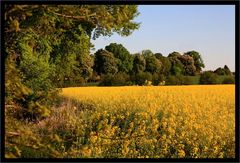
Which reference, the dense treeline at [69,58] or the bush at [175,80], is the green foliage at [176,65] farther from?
the bush at [175,80]

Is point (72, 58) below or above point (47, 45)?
below

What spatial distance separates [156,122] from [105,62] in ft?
4.53

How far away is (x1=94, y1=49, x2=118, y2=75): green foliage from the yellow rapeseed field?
77 cm

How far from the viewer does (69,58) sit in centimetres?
1505

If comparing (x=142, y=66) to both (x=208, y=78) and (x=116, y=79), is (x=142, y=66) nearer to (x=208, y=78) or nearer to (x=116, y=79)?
(x=116, y=79)

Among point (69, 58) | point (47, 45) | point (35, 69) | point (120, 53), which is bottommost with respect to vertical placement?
point (35, 69)

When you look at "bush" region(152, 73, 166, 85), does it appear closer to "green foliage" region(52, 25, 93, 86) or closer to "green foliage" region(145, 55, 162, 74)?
"green foliage" region(145, 55, 162, 74)

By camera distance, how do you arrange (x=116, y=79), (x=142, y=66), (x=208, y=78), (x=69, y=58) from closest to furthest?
(x=142, y=66) < (x=116, y=79) < (x=208, y=78) < (x=69, y=58)

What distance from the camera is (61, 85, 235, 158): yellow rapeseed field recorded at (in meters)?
8.30

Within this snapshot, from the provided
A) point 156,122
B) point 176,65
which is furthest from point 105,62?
point 156,122

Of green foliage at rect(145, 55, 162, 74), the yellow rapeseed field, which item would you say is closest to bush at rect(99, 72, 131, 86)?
the yellow rapeseed field

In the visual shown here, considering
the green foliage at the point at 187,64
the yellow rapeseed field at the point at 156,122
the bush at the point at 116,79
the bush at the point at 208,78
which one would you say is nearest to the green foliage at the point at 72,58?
the yellow rapeseed field at the point at 156,122

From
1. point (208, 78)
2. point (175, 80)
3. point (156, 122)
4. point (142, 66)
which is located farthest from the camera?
point (208, 78)

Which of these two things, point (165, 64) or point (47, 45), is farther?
point (47, 45)
